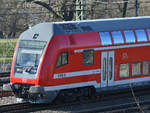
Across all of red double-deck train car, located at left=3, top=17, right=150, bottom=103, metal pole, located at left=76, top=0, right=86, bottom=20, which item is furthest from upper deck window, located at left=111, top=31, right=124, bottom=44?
metal pole, located at left=76, top=0, right=86, bottom=20

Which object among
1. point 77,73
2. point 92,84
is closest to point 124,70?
point 92,84

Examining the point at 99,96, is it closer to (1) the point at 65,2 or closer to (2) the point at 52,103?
(2) the point at 52,103

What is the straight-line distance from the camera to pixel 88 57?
1538 centimetres

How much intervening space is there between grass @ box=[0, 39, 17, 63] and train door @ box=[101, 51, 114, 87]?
46.1 feet

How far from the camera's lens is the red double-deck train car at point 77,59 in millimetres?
14469

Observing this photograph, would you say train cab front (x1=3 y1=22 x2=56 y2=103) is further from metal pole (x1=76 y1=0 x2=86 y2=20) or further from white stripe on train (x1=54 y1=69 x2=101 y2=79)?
metal pole (x1=76 y1=0 x2=86 y2=20)

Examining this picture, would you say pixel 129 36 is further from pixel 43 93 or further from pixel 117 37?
pixel 43 93

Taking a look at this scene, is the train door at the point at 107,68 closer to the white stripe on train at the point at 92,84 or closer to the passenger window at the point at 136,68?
the white stripe on train at the point at 92,84

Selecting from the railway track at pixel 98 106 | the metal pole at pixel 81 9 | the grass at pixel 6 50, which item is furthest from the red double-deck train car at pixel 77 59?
the grass at pixel 6 50

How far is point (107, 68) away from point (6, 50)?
17.7m

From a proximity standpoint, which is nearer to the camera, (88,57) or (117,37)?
(88,57)

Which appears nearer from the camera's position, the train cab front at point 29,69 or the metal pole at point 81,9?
the train cab front at point 29,69

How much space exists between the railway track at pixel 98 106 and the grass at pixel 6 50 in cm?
1398

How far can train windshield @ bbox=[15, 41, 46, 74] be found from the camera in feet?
47.8
